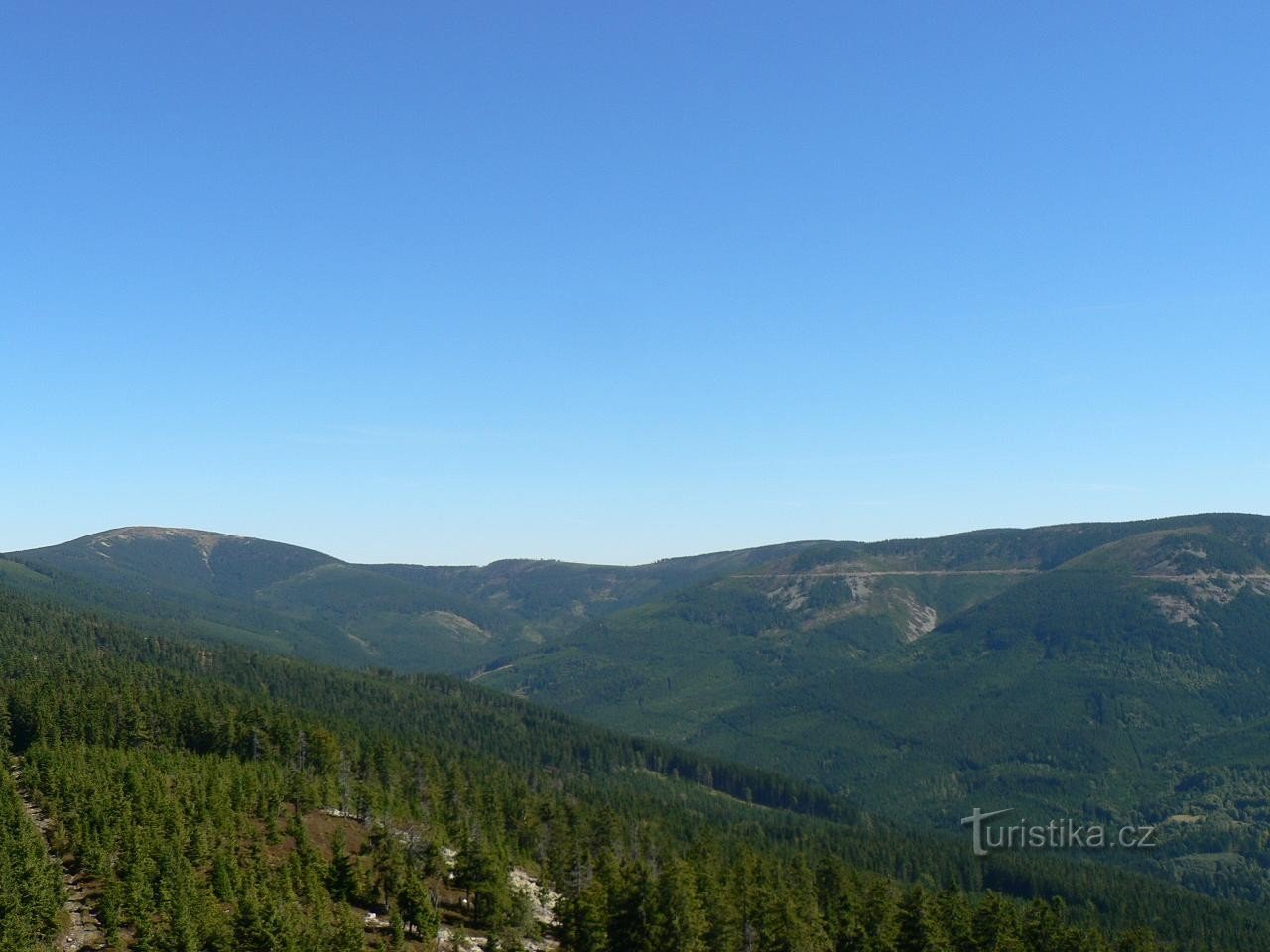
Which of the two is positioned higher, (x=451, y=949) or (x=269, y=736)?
(x=269, y=736)

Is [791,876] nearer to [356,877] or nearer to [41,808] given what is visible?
[356,877]

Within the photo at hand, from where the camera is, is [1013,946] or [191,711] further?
[191,711]

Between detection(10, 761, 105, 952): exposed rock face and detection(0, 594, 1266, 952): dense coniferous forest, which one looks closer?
detection(10, 761, 105, 952): exposed rock face

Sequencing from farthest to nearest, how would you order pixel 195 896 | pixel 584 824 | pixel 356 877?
pixel 584 824 → pixel 356 877 → pixel 195 896

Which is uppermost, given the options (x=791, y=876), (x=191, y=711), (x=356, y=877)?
(x=191, y=711)

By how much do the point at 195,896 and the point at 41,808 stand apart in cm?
4527

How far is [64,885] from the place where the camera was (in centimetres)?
11031

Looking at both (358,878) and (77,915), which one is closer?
(77,915)

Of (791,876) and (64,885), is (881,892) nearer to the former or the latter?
(791,876)

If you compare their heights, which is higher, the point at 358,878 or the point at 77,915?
the point at 77,915

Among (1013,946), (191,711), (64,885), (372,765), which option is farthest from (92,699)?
(1013,946)

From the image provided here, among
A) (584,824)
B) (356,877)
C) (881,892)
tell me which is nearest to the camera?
(356,877)

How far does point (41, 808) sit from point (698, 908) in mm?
91985

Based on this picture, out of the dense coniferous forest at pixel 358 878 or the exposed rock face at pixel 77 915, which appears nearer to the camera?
the exposed rock face at pixel 77 915
